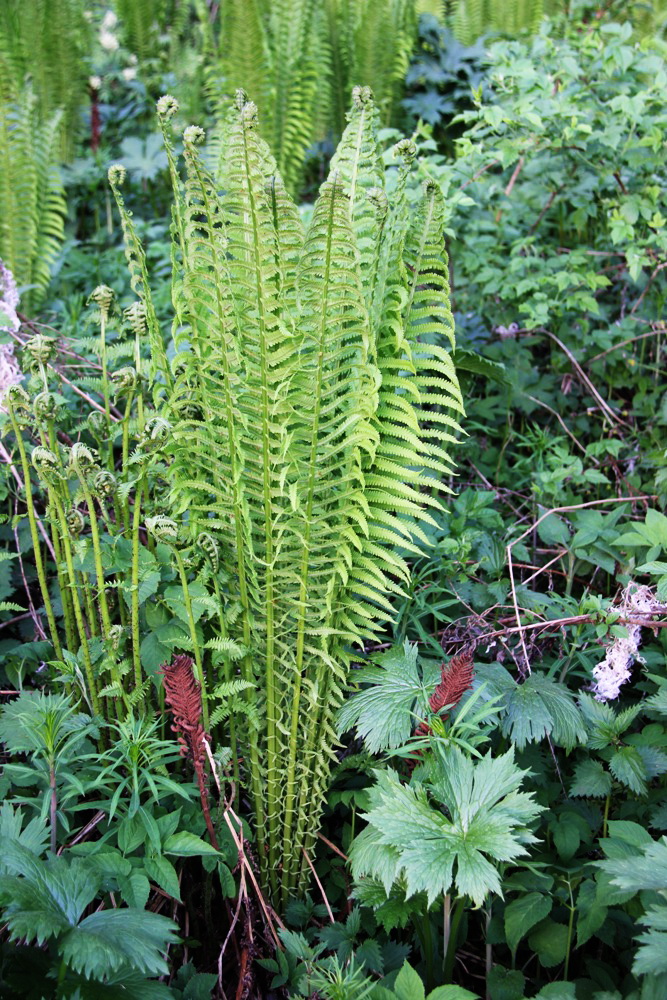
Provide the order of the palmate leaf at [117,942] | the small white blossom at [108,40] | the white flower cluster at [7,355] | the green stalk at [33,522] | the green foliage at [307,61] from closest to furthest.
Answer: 1. the palmate leaf at [117,942]
2. the green stalk at [33,522]
3. the white flower cluster at [7,355]
4. the green foliage at [307,61]
5. the small white blossom at [108,40]

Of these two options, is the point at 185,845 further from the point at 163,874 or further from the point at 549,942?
the point at 549,942

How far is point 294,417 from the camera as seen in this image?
1273mm

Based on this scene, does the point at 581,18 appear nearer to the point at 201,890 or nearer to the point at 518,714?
the point at 518,714

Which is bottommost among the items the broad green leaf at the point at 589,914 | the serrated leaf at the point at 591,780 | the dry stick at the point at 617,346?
the broad green leaf at the point at 589,914

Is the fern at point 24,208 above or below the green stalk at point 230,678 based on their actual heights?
above

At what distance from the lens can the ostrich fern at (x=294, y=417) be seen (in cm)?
121

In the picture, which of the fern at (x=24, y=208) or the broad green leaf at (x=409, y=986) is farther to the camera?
the fern at (x=24, y=208)

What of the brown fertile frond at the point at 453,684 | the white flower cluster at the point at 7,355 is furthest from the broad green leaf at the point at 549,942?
the white flower cluster at the point at 7,355

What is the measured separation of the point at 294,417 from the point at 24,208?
84.4 inches

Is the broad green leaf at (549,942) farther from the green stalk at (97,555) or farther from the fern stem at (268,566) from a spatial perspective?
the green stalk at (97,555)

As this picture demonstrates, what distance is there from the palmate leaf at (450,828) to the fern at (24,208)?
231cm

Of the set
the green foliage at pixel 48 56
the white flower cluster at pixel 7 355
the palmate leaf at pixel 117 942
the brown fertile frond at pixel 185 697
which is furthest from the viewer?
the green foliage at pixel 48 56

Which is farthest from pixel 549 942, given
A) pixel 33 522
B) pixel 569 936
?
pixel 33 522

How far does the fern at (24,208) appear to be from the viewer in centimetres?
284
